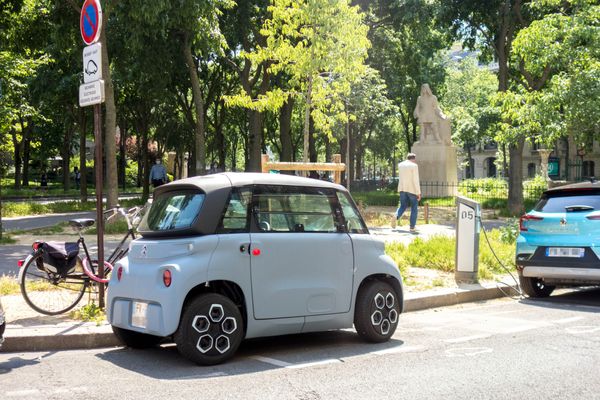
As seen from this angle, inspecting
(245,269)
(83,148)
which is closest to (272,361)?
(245,269)

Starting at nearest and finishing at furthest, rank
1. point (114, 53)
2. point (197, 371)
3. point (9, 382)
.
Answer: point (9, 382) < point (197, 371) < point (114, 53)

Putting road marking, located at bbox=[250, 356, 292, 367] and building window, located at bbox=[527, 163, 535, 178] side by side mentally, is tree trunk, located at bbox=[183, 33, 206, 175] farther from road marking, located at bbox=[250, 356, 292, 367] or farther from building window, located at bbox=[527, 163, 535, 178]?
building window, located at bbox=[527, 163, 535, 178]

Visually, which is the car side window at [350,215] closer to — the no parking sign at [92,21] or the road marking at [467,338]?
the road marking at [467,338]

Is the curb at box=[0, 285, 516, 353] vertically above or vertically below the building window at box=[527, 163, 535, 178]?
below

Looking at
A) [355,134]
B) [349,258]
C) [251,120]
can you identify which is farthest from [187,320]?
[355,134]

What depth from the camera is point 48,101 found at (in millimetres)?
29500

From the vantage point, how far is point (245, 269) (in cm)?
639

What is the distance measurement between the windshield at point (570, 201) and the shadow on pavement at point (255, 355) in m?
Answer: 4.05

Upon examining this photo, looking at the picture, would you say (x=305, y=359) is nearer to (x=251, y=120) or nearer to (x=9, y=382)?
(x=9, y=382)

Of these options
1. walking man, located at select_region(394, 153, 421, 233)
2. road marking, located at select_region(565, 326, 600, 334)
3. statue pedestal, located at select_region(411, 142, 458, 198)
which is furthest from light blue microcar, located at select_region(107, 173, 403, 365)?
statue pedestal, located at select_region(411, 142, 458, 198)

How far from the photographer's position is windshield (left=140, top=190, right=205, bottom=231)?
Result: 6449 millimetres

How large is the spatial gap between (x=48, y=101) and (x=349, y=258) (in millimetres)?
25237

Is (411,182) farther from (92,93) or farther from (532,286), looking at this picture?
(92,93)

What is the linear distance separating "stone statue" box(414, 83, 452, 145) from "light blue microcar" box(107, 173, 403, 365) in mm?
24082
